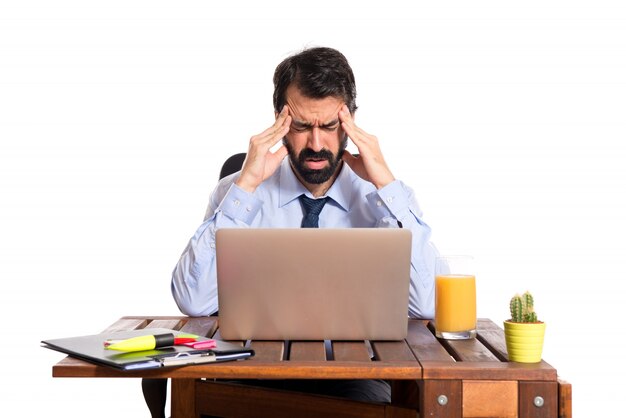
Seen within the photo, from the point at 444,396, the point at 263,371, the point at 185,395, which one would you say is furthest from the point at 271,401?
the point at 444,396

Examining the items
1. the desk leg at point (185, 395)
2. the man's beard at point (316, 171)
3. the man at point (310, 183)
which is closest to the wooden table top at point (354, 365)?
the desk leg at point (185, 395)

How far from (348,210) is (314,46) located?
2.18 ft

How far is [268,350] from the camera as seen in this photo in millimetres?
2053

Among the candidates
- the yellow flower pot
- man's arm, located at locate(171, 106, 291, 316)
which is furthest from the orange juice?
man's arm, located at locate(171, 106, 291, 316)

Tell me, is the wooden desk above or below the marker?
below

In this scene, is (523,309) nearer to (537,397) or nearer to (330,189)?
(537,397)

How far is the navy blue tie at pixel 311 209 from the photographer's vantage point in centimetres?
294

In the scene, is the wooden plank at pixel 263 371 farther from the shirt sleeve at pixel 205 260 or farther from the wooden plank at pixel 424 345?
the shirt sleeve at pixel 205 260

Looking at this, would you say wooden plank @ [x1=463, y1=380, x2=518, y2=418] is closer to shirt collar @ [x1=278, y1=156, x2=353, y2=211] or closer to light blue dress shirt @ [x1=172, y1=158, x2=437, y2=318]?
light blue dress shirt @ [x1=172, y1=158, x2=437, y2=318]

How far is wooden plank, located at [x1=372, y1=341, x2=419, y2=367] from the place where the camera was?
1990 millimetres

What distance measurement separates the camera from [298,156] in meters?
2.94

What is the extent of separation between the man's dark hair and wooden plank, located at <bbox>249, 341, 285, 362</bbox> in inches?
41.3

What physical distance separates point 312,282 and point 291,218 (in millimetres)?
867

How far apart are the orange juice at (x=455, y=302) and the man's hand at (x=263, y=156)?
2.49 ft
